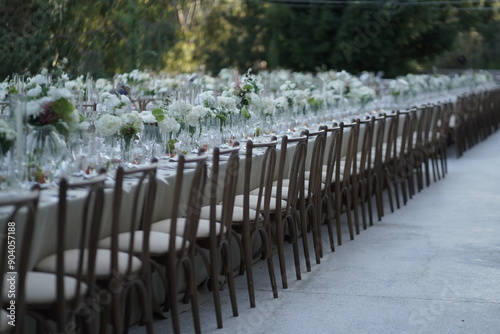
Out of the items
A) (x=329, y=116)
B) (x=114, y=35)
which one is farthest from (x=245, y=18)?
(x=329, y=116)

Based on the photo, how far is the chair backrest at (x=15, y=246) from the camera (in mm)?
2906

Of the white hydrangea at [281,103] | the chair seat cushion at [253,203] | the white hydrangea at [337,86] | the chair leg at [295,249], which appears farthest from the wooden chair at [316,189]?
the white hydrangea at [337,86]

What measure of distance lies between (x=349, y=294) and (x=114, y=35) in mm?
10388

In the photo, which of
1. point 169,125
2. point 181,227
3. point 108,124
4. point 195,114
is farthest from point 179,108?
point 181,227

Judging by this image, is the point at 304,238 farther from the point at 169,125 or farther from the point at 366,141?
the point at 366,141

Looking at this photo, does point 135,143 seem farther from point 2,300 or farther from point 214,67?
point 214,67

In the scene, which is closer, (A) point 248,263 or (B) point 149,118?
(A) point 248,263

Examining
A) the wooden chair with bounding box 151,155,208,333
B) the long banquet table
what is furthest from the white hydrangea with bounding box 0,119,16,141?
the wooden chair with bounding box 151,155,208,333

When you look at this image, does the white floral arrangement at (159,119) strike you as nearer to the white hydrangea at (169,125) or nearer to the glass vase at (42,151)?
the white hydrangea at (169,125)

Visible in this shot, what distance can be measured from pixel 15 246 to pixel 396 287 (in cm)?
241

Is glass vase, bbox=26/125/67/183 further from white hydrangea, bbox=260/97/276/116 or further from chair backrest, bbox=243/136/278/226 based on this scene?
white hydrangea, bbox=260/97/276/116

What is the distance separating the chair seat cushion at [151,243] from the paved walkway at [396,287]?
0.54 metres

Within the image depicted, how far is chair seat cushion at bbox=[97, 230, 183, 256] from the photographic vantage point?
3912 millimetres

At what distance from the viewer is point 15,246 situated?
3578mm
